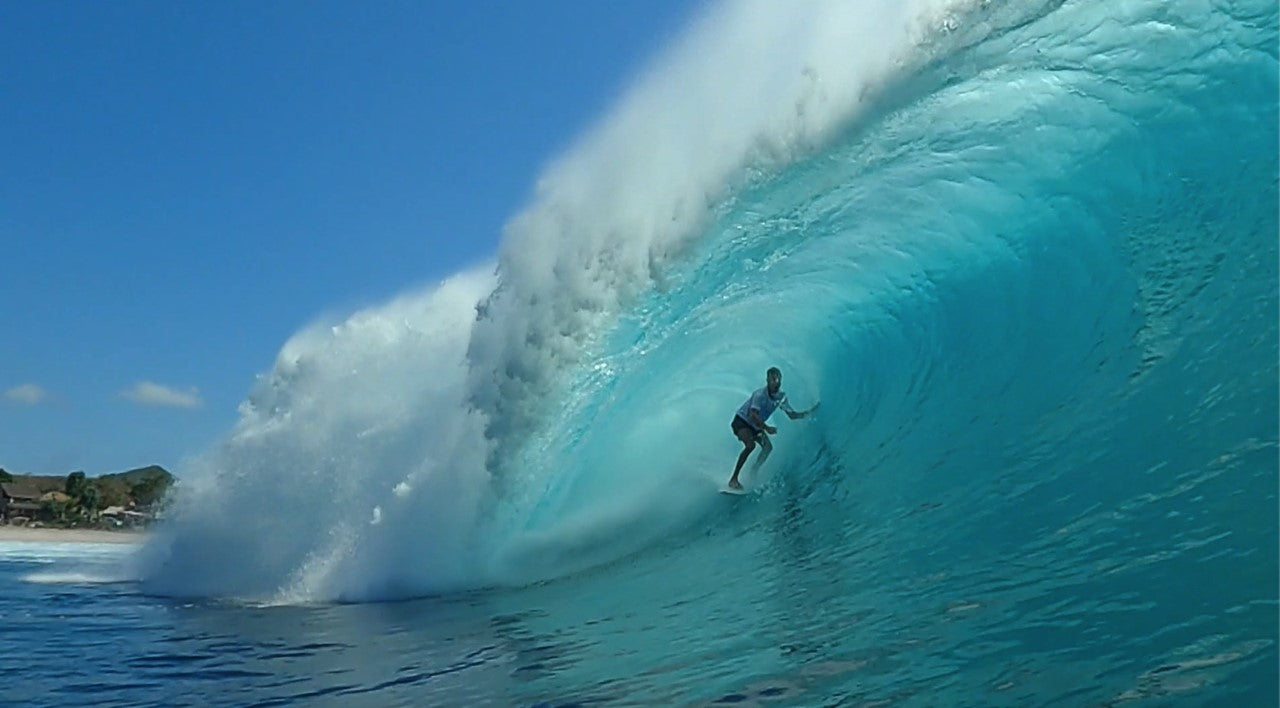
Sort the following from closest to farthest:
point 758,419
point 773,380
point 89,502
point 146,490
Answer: point 773,380 → point 758,419 → point 89,502 → point 146,490

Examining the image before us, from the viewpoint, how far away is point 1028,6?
813cm

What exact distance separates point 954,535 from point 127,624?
7102 mm

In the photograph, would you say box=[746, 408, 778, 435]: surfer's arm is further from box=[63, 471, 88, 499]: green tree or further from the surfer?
box=[63, 471, 88, 499]: green tree

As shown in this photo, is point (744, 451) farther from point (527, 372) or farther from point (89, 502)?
point (89, 502)

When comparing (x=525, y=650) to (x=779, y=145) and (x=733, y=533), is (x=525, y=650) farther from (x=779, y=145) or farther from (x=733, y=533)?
(x=779, y=145)

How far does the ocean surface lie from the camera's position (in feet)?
15.7

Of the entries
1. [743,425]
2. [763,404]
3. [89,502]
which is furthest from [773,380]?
[89,502]

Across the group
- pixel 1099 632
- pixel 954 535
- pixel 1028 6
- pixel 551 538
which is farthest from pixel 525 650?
pixel 1028 6

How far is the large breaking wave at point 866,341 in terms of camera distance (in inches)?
252

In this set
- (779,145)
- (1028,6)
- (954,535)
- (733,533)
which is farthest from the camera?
(779,145)

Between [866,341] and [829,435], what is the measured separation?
48.1 inches

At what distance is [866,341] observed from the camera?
11.2 metres

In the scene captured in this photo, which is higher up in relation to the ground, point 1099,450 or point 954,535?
point 1099,450

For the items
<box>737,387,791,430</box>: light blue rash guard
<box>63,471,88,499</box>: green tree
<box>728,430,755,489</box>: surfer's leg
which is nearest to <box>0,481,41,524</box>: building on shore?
<box>63,471,88,499</box>: green tree
